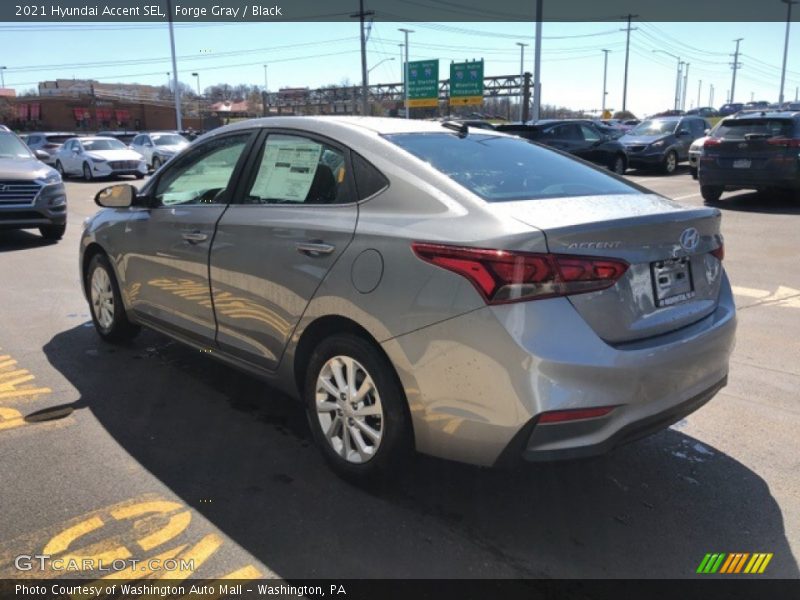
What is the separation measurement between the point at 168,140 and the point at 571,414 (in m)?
27.2

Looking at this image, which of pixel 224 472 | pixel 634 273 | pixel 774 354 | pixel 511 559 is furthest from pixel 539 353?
pixel 774 354

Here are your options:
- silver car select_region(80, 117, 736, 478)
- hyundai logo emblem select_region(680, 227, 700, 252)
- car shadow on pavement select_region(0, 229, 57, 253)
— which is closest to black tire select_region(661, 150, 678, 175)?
car shadow on pavement select_region(0, 229, 57, 253)

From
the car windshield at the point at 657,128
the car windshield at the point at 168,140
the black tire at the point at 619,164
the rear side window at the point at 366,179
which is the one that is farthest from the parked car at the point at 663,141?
the rear side window at the point at 366,179

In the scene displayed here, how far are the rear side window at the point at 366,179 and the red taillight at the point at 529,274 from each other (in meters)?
0.71

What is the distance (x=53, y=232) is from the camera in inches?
420

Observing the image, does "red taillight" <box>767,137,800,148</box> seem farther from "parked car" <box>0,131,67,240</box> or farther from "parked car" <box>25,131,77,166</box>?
"parked car" <box>25,131,77,166</box>

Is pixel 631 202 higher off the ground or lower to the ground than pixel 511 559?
higher

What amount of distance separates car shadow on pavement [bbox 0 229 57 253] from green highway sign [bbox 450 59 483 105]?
4204 cm

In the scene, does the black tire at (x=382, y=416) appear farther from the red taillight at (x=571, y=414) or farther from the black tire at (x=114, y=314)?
the black tire at (x=114, y=314)

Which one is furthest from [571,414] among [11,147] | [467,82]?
[467,82]

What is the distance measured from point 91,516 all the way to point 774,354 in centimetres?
468

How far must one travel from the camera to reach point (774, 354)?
509 cm

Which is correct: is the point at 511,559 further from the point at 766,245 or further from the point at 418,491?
the point at 766,245

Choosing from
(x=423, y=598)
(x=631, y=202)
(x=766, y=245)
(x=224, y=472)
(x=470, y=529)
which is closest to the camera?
(x=423, y=598)
